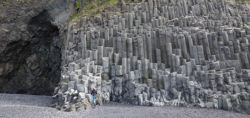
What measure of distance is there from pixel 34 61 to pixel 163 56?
9.84 metres

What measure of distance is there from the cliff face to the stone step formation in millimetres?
4716

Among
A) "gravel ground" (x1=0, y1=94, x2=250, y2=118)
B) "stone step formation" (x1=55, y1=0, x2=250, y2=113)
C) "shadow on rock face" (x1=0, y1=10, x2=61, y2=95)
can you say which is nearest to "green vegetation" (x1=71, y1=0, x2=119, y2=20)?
"stone step formation" (x1=55, y1=0, x2=250, y2=113)

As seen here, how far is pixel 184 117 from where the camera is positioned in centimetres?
1208

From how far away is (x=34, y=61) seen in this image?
23203mm

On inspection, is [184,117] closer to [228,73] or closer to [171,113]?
[171,113]

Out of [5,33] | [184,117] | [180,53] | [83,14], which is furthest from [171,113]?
[5,33]

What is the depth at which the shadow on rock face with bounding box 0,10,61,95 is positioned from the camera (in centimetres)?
2275

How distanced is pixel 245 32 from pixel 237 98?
3.47 m

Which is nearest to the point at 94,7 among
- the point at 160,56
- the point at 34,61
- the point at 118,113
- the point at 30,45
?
the point at 160,56

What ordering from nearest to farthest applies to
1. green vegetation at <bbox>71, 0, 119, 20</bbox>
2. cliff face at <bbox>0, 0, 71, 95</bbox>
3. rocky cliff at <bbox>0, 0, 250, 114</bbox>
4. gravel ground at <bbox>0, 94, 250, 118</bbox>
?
gravel ground at <bbox>0, 94, 250, 118</bbox>
rocky cliff at <bbox>0, 0, 250, 114</bbox>
green vegetation at <bbox>71, 0, 119, 20</bbox>
cliff face at <bbox>0, 0, 71, 95</bbox>

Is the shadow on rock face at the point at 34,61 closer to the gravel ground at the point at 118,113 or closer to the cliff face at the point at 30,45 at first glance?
the cliff face at the point at 30,45

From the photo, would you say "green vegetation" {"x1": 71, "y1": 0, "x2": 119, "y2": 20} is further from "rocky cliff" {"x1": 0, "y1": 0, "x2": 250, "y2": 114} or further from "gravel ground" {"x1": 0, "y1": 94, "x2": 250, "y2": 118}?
"gravel ground" {"x1": 0, "y1": 94, "x2": 250, "y2": 118}

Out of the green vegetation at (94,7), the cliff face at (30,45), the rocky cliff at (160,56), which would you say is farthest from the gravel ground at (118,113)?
the cliff face at (30,45)

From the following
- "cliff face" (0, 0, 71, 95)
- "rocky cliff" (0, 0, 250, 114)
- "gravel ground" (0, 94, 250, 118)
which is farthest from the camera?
"cliff face" (0, 0, 71, 95)
